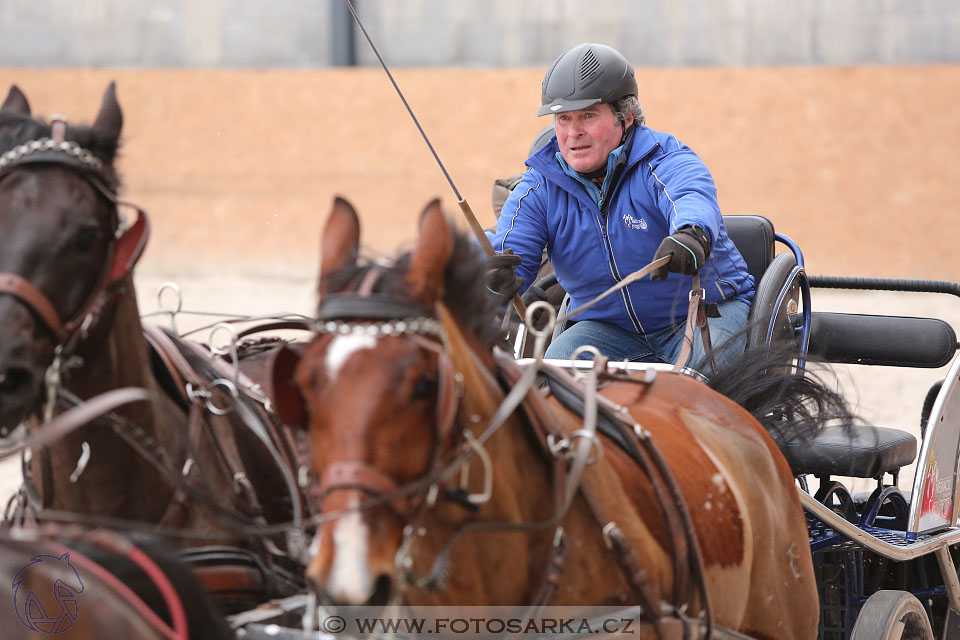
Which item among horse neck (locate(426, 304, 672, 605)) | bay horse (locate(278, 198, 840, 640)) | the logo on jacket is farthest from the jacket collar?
horse neck (locate(426, 304, 672, 605))

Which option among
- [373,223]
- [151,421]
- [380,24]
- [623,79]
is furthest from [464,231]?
[380,24]

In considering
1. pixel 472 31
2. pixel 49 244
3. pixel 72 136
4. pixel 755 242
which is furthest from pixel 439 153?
pixel 49 244

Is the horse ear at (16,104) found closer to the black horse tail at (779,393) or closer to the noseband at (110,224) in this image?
the noseband at (110,224)

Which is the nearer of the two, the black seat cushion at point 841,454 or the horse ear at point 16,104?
the horse ear at point 16,104

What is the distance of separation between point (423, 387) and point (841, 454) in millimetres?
2076

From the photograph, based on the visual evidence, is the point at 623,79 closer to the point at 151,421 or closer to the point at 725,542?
the point at 725,542

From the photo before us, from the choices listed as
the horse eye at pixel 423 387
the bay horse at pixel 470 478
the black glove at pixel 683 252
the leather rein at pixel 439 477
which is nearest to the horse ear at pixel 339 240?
the bay horse at pixel 470 478

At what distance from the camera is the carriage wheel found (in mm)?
3143

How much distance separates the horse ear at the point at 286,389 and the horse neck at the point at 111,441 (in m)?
0.59

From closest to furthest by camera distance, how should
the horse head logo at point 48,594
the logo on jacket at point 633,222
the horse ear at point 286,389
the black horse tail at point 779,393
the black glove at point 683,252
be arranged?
1. the horse head logo at point 48,594
2. the horse ear at point 286,389
3. the black glove at point 683,252
4. the black horse tail at point 779,393
5. the logo on jacket at point 633,222

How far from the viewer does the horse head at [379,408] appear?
1.71 m

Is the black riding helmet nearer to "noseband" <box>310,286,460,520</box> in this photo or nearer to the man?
the man

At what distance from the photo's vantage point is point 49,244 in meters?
2.14

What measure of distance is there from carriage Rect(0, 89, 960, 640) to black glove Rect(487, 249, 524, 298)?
0.32m
